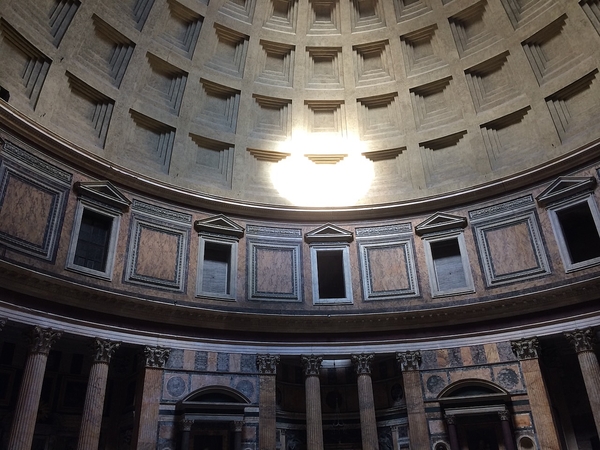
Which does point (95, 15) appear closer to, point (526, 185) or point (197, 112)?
point (197, 112)

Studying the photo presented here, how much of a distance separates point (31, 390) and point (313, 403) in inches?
325

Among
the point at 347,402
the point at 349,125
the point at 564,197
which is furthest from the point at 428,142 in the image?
the point at 347,402

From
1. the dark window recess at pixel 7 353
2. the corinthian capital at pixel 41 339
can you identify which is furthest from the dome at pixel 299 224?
the dark window recess at pixel 7 353

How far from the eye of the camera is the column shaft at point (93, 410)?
13348 millimetres

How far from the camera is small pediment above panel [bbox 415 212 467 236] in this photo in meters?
18.2

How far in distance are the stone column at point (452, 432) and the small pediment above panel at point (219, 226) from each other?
9352 mm

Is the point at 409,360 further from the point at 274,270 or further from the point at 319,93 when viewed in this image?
the point at 319,93

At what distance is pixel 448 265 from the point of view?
18.2m

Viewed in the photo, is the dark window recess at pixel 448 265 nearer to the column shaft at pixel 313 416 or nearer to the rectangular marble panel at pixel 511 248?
the rectangular marble panel at pixel 511 248

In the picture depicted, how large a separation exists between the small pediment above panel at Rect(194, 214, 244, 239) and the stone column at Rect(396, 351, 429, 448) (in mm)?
7176

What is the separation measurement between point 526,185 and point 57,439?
17573 mm

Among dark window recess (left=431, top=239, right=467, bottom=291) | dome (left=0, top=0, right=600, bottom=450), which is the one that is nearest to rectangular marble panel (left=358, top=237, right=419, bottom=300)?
dome (left=0, top=0, right=600, bottom=450)

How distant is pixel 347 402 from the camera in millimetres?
18359

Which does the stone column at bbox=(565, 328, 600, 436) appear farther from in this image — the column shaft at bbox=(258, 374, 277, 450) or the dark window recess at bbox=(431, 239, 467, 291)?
the column shaft at bbox=(258, 374, 277, 450)
